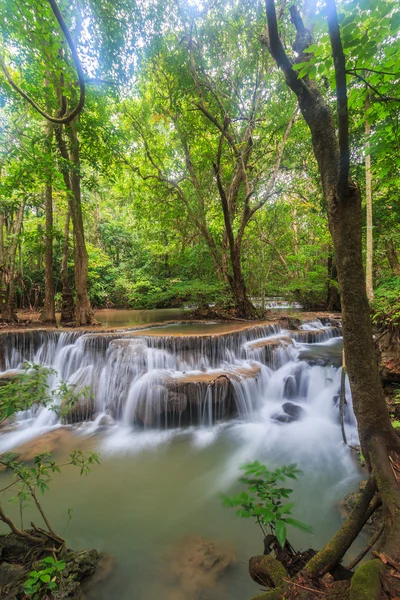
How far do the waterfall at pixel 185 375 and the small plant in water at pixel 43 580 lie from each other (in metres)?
3.11

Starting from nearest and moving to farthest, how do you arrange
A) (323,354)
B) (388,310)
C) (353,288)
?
1. (353,288)
2. (388,310)
3. (323,354)

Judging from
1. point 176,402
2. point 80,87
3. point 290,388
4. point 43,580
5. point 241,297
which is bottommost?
point 290,388

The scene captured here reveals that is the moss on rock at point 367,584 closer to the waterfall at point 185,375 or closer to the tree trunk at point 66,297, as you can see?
the waterfall at point 185,375

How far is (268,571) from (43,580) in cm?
165

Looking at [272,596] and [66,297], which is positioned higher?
[66,297]

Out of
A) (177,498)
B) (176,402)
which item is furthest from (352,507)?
(176,402)

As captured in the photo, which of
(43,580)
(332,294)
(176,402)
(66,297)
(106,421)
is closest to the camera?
(43,580)

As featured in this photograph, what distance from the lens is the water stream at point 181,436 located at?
323 centimetres

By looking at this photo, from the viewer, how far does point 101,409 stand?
6762 millimetres

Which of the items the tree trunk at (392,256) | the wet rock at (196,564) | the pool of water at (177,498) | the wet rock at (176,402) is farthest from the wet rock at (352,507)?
the tree trunk at (392,256)

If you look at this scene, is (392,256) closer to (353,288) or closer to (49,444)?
(353,288)

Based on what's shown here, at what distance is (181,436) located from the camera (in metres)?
5.76

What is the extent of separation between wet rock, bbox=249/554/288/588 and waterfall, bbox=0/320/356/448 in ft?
13.8

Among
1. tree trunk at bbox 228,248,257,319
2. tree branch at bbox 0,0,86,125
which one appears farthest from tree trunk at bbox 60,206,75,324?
tree branch at bbox 0,0,86,125
